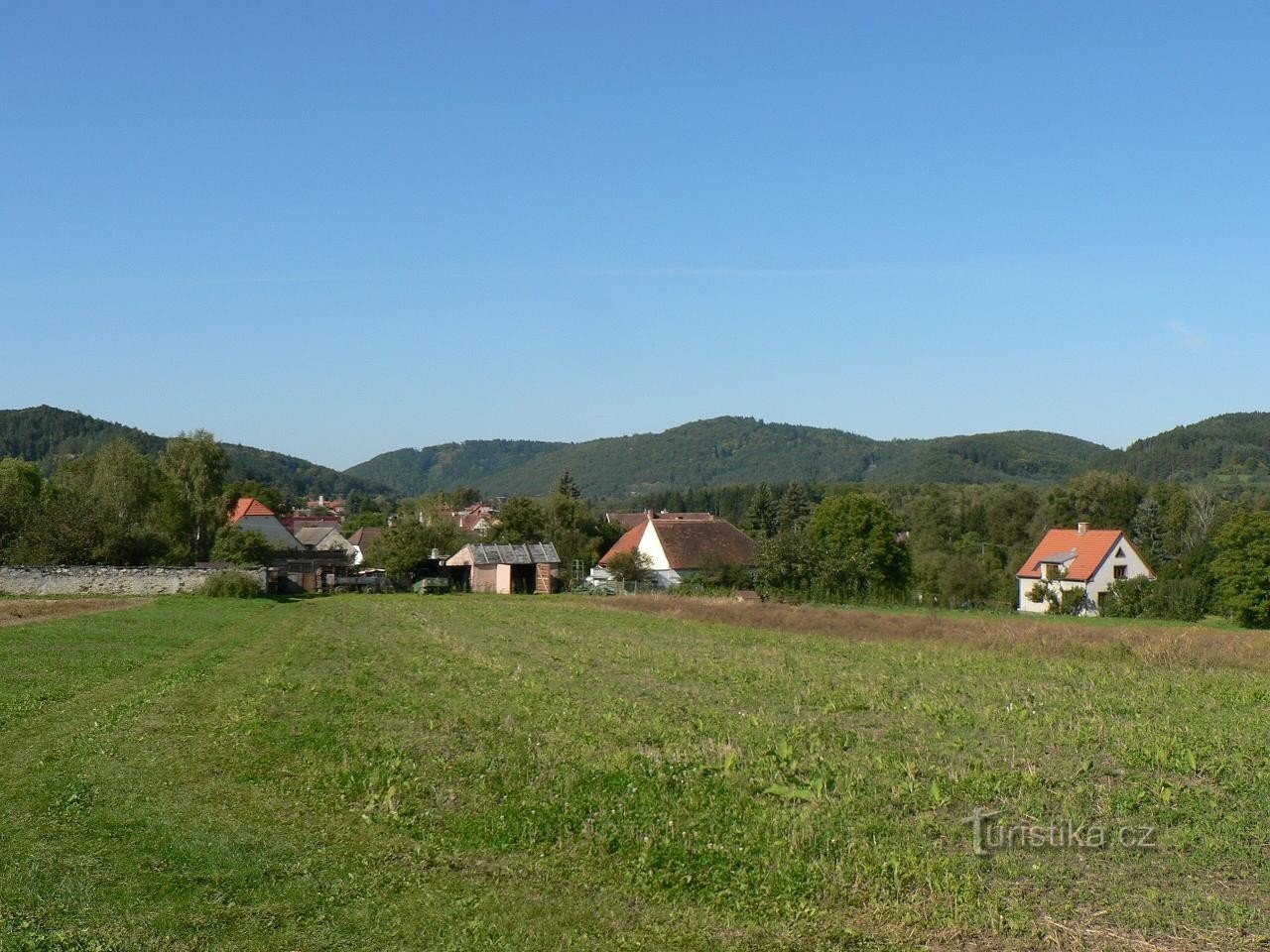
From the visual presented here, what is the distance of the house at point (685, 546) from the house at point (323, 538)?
49769mm

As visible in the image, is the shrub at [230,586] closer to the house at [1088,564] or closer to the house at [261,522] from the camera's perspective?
the house at [261,522]

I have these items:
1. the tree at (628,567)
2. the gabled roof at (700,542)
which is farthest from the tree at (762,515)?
the tree at (628,567)

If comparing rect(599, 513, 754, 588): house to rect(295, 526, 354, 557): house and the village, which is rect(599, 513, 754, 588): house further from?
rect(295, 526, 354, 557): house

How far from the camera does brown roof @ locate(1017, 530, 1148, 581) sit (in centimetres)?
8238

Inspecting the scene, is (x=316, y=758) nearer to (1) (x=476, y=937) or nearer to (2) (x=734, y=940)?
(1) (x=476, y=937)

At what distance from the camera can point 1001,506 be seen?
132125mm

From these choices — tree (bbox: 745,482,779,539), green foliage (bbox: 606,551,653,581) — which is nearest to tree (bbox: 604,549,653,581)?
green foliage (bbox: 606,551,653,581)

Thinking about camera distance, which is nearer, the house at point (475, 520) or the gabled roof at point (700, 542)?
the gabled roof at point (700, 542)

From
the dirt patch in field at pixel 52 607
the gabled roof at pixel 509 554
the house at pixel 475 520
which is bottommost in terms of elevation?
Answer: the dirt patch in field at pixel 52 607

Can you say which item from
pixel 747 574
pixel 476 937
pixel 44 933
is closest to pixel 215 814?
pixel 44 933

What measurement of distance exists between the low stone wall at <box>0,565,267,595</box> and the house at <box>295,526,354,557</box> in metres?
60.3

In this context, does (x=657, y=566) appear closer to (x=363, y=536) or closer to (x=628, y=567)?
(x=628, y=567)

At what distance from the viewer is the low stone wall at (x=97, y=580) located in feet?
199

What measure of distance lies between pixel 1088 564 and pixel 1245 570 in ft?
56.8
